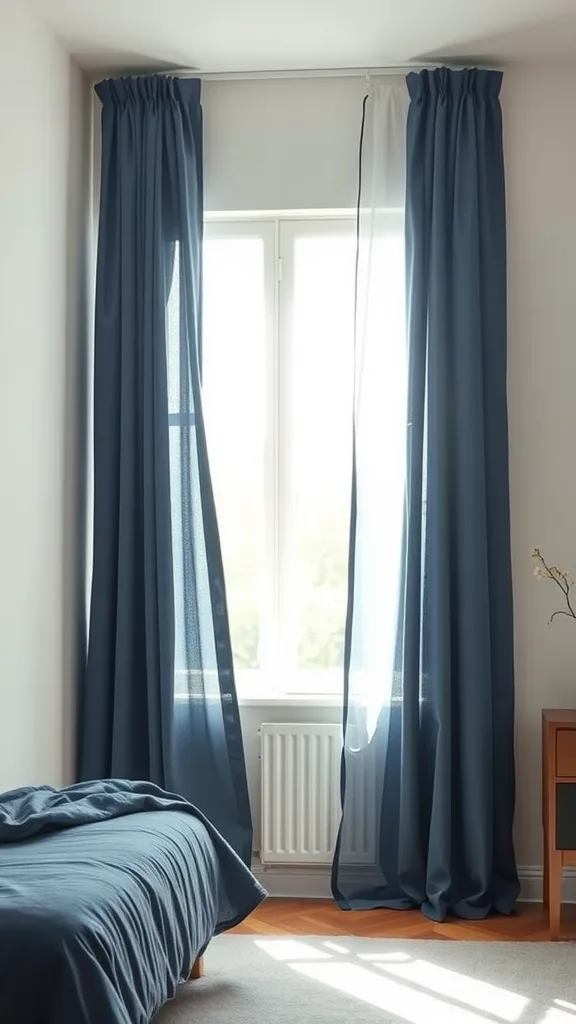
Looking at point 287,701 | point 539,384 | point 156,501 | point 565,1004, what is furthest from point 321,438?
point 565,1004

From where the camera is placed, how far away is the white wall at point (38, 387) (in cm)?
349

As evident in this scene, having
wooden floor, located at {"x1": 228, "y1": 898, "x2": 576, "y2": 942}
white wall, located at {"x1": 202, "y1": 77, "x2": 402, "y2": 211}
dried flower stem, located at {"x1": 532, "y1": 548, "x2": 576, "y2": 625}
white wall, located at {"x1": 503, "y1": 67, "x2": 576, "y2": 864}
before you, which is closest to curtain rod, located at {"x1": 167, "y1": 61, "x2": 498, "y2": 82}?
white wall, located at {"x1": 202, "y1": 77, "x2": 402, "y2": 211}

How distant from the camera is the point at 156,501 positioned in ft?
13.5

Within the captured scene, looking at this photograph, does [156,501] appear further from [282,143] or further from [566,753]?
[566,753]

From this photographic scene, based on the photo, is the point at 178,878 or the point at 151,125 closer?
the point at 178,878

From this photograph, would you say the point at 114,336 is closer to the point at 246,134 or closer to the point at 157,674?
the point at 246,134

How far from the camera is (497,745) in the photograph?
4.10 m

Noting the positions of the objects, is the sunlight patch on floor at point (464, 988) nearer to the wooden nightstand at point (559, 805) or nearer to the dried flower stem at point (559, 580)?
the wooden nightstand at point (559, 805)

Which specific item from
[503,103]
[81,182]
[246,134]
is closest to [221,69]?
[246,134]

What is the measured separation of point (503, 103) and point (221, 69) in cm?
99

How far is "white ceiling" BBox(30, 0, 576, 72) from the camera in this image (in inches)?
147

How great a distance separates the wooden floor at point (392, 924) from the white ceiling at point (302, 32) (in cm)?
289

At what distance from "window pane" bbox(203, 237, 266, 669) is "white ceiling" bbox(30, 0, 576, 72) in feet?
2.18

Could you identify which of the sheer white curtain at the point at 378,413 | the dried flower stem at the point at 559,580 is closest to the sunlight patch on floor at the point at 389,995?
the sheer white curtain at the point at 378,413
